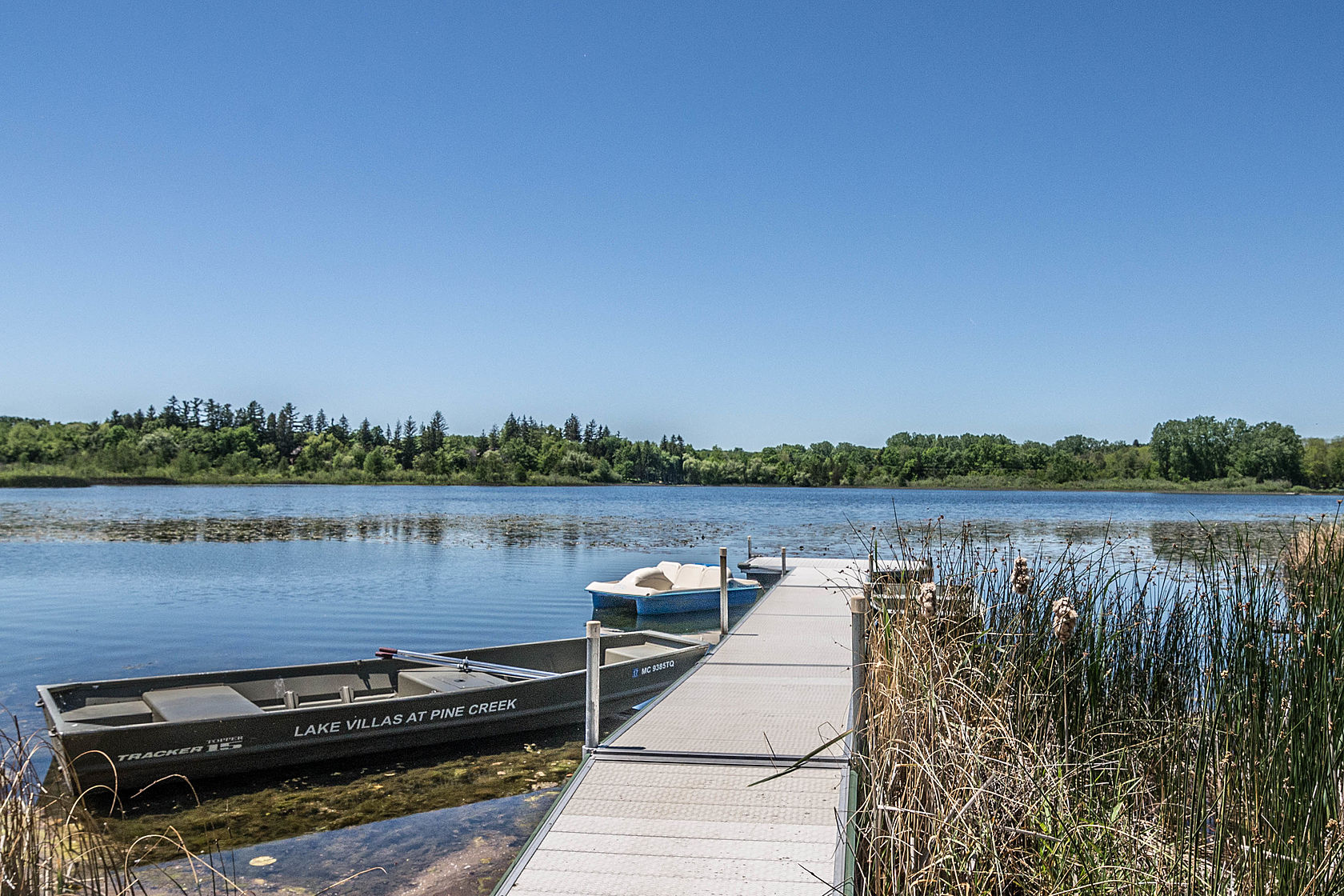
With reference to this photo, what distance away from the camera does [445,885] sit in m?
5.95

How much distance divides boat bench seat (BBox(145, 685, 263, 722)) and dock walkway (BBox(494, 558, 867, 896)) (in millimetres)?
4095

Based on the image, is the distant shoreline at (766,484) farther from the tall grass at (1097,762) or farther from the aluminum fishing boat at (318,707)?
the tall grass at (1097,762)

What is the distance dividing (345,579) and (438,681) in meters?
14.6

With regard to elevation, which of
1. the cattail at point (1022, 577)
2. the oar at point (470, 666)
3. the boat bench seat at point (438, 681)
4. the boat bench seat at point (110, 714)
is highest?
the cattail at point (1022, 577)

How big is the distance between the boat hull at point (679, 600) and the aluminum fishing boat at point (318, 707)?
19.1 ft

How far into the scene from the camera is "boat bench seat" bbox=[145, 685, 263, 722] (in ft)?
25.8

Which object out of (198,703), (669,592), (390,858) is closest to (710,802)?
(390,858)

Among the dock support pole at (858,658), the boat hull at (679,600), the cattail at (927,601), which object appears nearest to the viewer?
the cattail at (927,601)

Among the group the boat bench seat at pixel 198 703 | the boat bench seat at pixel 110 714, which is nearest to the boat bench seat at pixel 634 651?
the boat bench seat at pixel 198 703

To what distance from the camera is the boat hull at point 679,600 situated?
17062 millimetres

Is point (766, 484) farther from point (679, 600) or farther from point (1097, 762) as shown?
point (1097, 762)

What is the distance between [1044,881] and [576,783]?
8.30ft

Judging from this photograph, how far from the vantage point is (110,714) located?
7980mm

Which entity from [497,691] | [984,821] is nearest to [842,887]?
[984,821]
